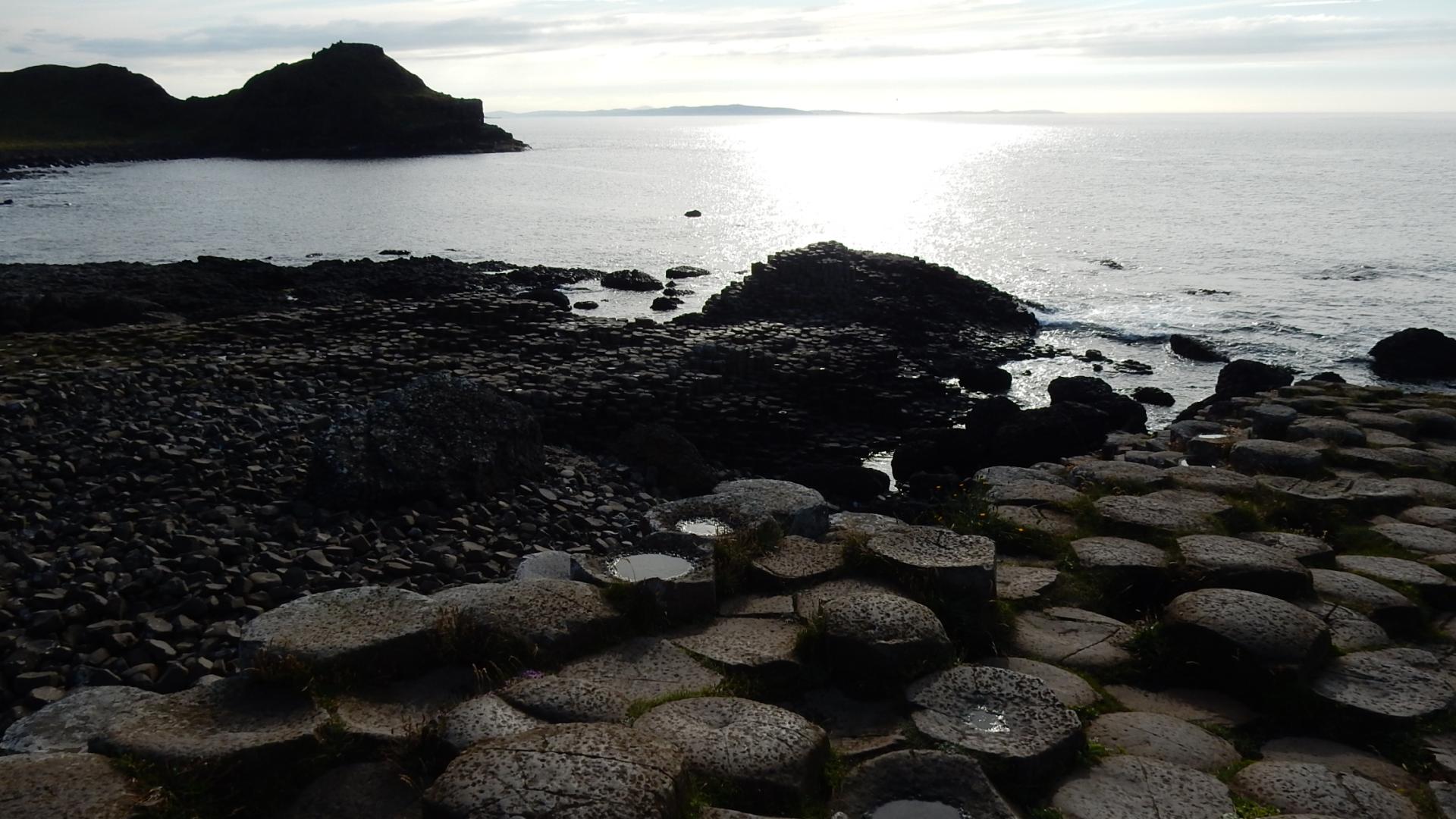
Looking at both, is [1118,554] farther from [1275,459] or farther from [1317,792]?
[1275,459]

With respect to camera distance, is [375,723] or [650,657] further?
[650,657]

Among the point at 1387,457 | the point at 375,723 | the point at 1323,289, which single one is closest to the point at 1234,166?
the point at 1323,289

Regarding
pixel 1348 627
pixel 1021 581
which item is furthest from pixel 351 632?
pixel 1348 627

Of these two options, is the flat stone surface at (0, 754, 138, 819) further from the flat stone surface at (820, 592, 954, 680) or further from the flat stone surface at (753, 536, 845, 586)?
A: the flat stone surface at (753, 536, 845, 586)

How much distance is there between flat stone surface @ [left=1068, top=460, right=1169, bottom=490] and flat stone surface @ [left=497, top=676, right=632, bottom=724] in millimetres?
5390

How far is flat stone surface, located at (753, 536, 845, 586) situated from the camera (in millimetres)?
5938

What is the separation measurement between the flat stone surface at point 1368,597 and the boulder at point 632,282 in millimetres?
35304

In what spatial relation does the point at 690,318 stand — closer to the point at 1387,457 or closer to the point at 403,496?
the point at 403,496

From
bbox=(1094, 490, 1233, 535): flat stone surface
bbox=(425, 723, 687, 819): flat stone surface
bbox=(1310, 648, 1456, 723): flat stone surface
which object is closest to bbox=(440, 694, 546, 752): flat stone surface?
bbox=(425, 723, 687, 819): flat stone surface

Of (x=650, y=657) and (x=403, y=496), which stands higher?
(x=650, y=657)

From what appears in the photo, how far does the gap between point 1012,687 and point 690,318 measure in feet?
88.0

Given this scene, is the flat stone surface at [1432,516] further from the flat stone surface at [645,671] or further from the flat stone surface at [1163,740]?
the flat stone surface at [645,671]

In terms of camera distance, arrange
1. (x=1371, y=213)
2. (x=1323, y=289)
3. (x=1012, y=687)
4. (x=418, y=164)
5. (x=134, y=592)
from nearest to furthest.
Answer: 1. (x=1012, y=687)
2. (x=134, y=592)
3. (x=1323, y=289)
4. (x=1371, y=213)
5. (x=418, y=164)

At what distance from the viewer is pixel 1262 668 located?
15.5ft
